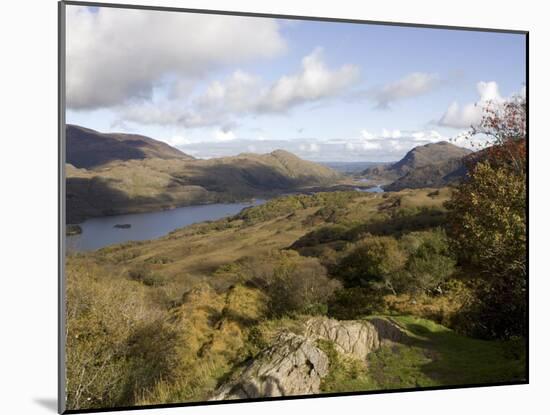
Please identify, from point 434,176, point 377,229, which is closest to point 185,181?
point 377,229

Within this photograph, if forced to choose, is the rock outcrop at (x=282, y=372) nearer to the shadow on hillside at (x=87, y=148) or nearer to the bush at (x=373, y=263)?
the bush at (x=373, y=263)

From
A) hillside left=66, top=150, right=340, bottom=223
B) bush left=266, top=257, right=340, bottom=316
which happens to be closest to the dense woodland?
bush left=266, top=257, right=340, bottom=316

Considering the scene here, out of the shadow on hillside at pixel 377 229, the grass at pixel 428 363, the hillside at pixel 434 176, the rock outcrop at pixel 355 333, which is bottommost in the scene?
the grass at pixel 428 363

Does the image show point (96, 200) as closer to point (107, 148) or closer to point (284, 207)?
point (107, 148)

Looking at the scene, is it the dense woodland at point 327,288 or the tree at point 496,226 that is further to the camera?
the tree at point 496,226

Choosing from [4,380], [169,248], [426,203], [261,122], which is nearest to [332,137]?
A: [261,122]

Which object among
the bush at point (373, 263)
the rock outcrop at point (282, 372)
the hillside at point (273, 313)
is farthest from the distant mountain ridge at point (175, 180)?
the rock outcrop at point (282, 372)

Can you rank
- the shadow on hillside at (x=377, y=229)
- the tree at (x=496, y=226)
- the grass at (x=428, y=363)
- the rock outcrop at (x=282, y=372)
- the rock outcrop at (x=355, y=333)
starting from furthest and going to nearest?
the tree at (x=496, y=226)
the shadow on hillside at (x=377, y=229)
the rock outcrop at (x=355, y=333)
the grass at (x=428, y=363)
the rock outcrop at (x=282, y=372)
